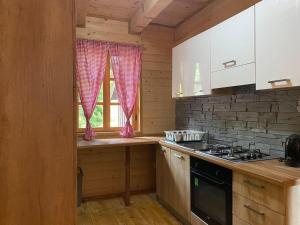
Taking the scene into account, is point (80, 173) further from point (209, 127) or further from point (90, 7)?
point (90, 7)

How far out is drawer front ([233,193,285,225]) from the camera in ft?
4.92

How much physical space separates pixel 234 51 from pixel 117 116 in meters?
1.95

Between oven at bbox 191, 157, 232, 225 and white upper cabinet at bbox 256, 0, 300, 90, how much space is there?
31.4 inches

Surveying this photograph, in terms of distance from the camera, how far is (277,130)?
2.11 m

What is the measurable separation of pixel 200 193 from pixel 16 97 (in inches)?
74.4

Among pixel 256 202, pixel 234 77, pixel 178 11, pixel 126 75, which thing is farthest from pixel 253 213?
pixel 178 11

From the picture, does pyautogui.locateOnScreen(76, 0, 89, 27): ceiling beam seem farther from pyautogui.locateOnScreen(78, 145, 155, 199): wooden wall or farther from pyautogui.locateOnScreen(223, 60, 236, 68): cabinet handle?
pyautogui.locateOnScreen(78, 145, 155, 199): wooden wall

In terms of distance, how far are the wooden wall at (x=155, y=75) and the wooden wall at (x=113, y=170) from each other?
41 cm

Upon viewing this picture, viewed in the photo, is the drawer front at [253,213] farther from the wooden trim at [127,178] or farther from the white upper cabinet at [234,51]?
the wooden trim at [127,178]

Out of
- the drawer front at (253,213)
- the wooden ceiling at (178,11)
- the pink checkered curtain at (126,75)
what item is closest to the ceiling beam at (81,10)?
the pink checkered curtain at (126,75)

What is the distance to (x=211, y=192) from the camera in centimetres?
214

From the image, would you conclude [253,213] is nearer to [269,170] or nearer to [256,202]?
[256,202]

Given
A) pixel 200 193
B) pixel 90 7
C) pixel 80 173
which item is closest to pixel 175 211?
pixel 200 193

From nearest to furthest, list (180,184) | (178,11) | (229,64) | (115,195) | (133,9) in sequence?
(229,64), (180,184), (133,9), (178,11), (115,195)
